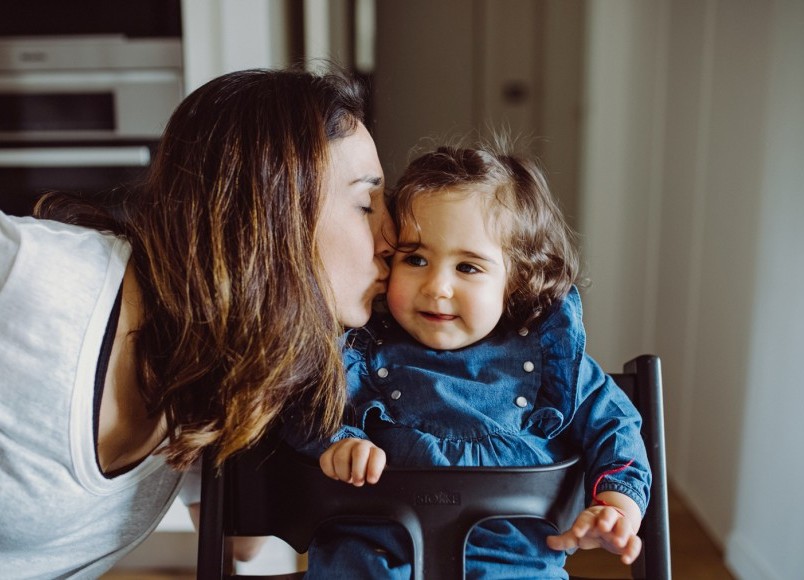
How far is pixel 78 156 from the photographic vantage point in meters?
1.65

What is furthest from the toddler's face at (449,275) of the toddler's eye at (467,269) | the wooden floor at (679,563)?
the wooden floor at (679,563)

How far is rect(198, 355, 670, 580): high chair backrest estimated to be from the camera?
29.6 inches

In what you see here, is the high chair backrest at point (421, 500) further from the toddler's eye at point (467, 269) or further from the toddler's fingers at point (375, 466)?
the toddler's eye at point (467, 269)

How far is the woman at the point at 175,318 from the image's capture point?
0.72 m

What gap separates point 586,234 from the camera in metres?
2.28

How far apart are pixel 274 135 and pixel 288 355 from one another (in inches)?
9.3

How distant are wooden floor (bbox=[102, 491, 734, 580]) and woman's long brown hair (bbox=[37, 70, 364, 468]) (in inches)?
47.2

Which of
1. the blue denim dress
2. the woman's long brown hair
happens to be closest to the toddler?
the blue denim dress

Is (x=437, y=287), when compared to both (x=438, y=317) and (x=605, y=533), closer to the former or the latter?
(x=438, y=317)

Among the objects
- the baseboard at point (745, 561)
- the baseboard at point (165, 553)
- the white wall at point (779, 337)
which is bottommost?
the baseboard at point (165, 553)

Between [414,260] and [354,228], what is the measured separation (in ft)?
0.31

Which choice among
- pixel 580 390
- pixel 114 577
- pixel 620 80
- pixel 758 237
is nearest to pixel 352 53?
pixel 620 80

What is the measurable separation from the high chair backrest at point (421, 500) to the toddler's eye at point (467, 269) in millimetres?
221

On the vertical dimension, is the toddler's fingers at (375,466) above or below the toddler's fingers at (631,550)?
above
